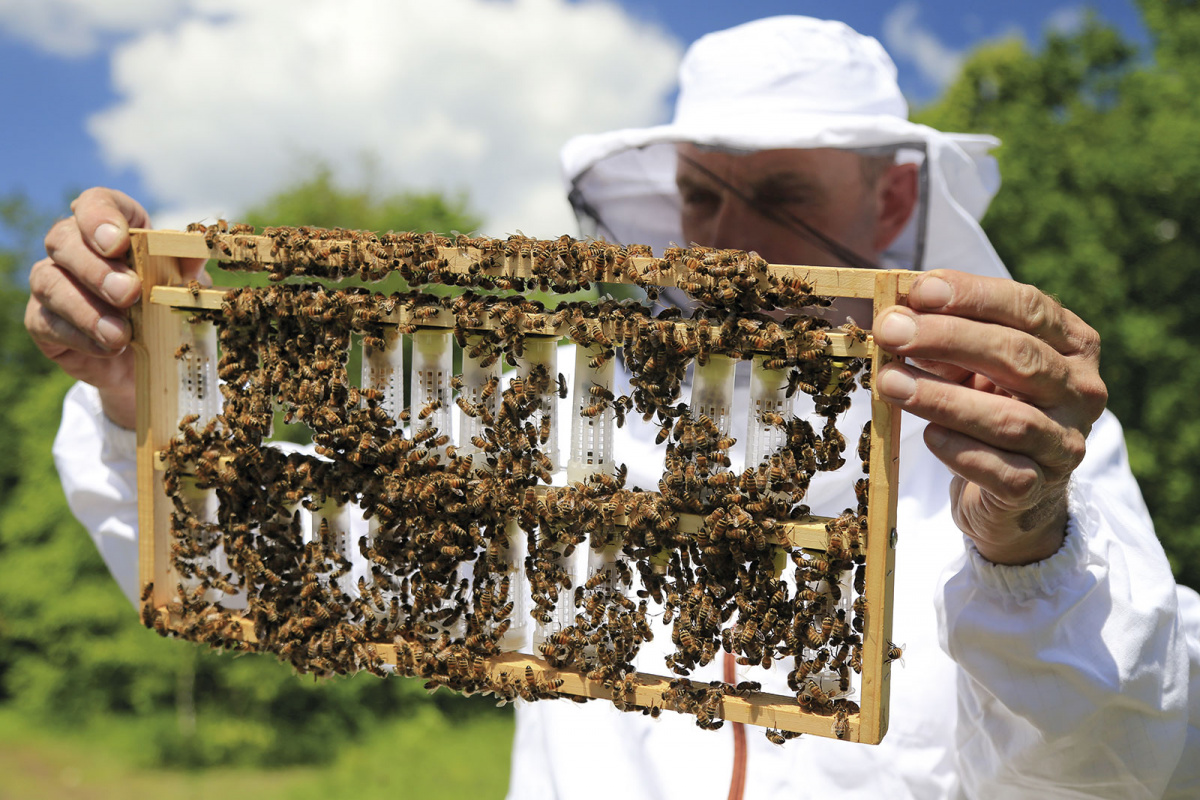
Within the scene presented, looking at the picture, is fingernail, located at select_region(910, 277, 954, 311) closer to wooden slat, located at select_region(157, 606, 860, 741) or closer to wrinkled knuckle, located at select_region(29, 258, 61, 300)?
wooden slat, located at select_region(157, 606, 860, 741)

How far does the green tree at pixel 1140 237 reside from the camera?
48.6 feet

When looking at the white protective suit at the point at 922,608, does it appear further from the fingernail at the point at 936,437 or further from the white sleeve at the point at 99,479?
the fingernail at the point at 936,437

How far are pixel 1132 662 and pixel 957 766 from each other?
2.51 feet

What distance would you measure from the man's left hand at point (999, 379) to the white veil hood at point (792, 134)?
60.0 inches

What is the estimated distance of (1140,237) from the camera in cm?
1611

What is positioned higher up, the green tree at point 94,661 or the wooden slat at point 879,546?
the wooden slat at point 879,546

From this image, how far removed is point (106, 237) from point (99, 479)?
1.32 meters

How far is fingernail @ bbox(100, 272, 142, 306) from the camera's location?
2.69 meters

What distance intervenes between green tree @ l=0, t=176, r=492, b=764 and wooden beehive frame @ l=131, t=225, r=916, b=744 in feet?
50.9

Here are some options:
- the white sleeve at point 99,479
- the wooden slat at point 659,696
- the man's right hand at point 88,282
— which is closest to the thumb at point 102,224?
the man's right hand at point 88,282

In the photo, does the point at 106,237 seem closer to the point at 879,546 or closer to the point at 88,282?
the point at 88,282

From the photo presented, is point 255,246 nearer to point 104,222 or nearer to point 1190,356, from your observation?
point 104,222

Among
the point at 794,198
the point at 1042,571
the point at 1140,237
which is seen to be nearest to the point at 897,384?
the point at 1042,571

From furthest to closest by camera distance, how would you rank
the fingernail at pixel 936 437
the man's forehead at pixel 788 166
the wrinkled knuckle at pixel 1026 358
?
the man's forehead at pixel 788 166, the fingernail at pixel 936 437, the wrinkled knuckle at pixel 1026 358
